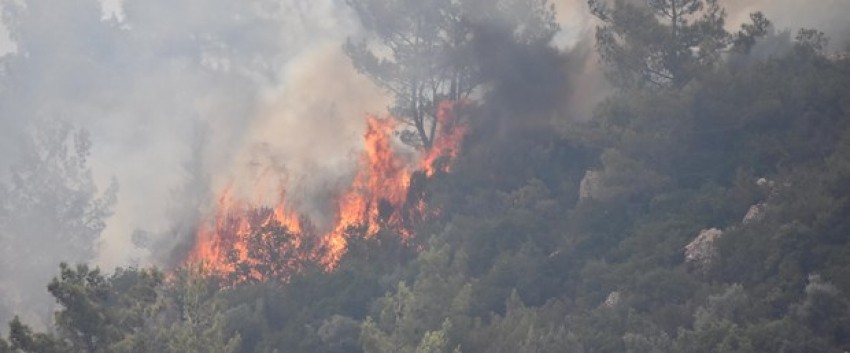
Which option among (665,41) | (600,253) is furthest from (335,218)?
(665,41)

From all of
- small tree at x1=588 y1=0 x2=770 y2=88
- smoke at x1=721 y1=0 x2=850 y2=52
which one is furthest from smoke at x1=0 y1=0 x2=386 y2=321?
smoke at x1=721 y1=0 x2=850 y2=52

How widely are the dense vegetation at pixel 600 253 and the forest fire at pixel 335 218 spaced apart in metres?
1.35

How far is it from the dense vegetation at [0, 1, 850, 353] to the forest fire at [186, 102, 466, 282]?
4.42 feet

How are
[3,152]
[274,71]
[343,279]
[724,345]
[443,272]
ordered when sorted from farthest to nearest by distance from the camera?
1. [3,152]
2. [274,71]
3. [343,279]
4. [443,272]
5. [724,345]

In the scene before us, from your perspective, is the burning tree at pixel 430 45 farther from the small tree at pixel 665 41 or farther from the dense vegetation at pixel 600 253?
the small tree at pixel 665 41

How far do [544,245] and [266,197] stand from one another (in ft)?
70.1

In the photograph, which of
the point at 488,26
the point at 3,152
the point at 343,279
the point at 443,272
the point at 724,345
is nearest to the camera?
the point at 724,345

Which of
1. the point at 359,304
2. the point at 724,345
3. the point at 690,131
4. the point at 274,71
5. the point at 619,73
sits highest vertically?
the point at 274,71

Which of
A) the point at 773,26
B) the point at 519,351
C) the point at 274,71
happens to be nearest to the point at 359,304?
the point at 519,351

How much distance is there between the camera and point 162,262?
213 ft

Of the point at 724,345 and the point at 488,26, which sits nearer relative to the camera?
the point at 724,345

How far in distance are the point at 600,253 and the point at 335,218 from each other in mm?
18016

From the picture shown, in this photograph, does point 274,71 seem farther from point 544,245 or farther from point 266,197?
point 544,245

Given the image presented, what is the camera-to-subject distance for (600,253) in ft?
147
